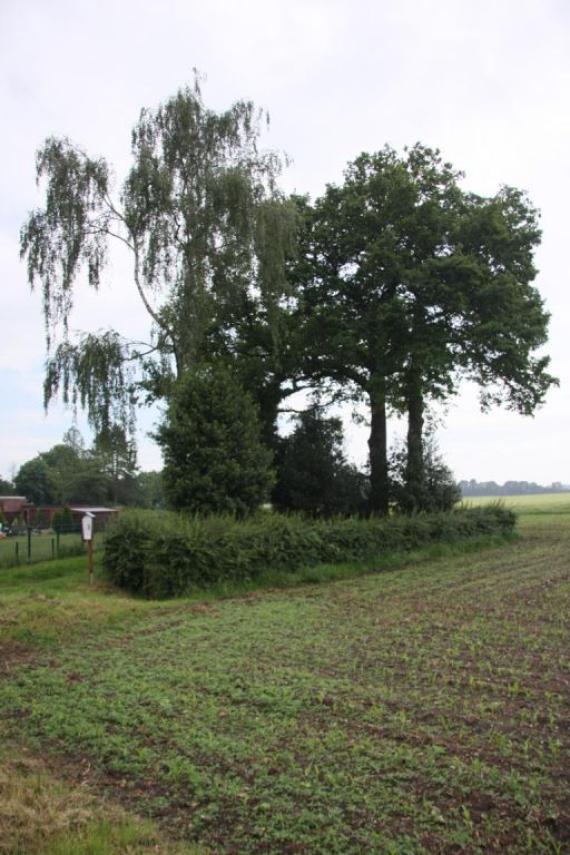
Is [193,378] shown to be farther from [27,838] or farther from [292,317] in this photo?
[27,838]

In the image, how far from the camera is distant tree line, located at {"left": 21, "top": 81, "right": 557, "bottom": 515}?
17016 mm

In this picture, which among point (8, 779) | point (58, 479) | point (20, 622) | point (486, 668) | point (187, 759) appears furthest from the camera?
point (58, 479)

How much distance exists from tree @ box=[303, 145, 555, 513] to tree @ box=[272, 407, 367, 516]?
42.1 inches

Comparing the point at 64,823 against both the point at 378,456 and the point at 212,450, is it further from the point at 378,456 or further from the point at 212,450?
the point at 378,456

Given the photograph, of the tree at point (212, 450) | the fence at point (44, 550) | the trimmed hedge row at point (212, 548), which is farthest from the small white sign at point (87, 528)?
the fence at point (44, 550)

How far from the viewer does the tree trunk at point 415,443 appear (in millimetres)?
21703

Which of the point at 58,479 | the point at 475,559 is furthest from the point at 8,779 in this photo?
the point at 58,479

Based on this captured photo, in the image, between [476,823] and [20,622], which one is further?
[20,622]

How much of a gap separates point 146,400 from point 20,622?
12150 mm

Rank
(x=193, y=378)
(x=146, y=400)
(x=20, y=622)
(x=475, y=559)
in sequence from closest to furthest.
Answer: (x=20, y=622) < (x=193, y=378) < (x=475, y=559) < (x=146, y=400)

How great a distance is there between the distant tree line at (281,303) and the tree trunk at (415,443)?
0.05m

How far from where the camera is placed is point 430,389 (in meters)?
22.9

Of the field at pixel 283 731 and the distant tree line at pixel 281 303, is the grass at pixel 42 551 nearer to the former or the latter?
the distant tree line at pixel 281 303

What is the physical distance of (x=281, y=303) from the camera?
69.5 feet
